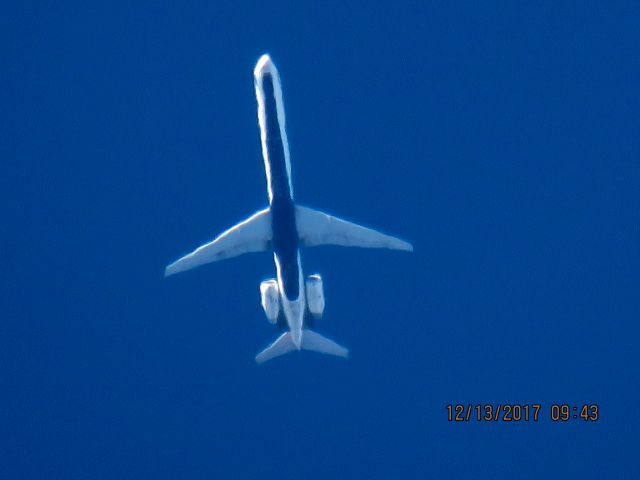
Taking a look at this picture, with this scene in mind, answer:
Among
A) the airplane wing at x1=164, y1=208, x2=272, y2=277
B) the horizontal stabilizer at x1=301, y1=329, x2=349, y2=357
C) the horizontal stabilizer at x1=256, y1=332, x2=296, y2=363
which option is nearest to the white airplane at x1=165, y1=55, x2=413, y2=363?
the airplane wing at x1=164, y1=208, x2=272, y2=277

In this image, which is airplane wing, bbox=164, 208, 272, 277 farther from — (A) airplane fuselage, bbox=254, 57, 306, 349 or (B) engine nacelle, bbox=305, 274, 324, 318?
(B) engine nacelle, bbox=305, 274, 324, 318

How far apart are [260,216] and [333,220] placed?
3.36m

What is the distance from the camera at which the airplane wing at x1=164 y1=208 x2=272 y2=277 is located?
36594 mm

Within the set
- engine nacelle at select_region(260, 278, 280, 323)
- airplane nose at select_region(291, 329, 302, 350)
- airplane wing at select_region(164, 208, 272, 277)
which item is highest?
airplane wing at select_region(164, 208, 272, 277)

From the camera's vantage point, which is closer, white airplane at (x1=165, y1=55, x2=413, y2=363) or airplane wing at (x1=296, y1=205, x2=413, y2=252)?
white airplane at (x1=165, y1=55, x2=413, y2=363)

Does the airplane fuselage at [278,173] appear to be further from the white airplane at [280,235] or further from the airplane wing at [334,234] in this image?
the airplane wing at [334,234]

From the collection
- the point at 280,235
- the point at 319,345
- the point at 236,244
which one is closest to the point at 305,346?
the point at 319,345

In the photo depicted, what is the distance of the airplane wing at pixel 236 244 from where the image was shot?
120ft

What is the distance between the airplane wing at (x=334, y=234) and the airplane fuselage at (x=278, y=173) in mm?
475

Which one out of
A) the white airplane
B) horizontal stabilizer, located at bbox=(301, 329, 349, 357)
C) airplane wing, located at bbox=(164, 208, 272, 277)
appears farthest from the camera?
horizontal stabilizer, located at bbox=(301, 329, 349, 357)

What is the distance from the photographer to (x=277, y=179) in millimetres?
35312

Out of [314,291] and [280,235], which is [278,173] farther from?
[314,291]

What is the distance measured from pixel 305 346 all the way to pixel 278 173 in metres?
10.2

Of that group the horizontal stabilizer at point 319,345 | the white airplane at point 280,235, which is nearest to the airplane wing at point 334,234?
the white airplane at point 280,235
